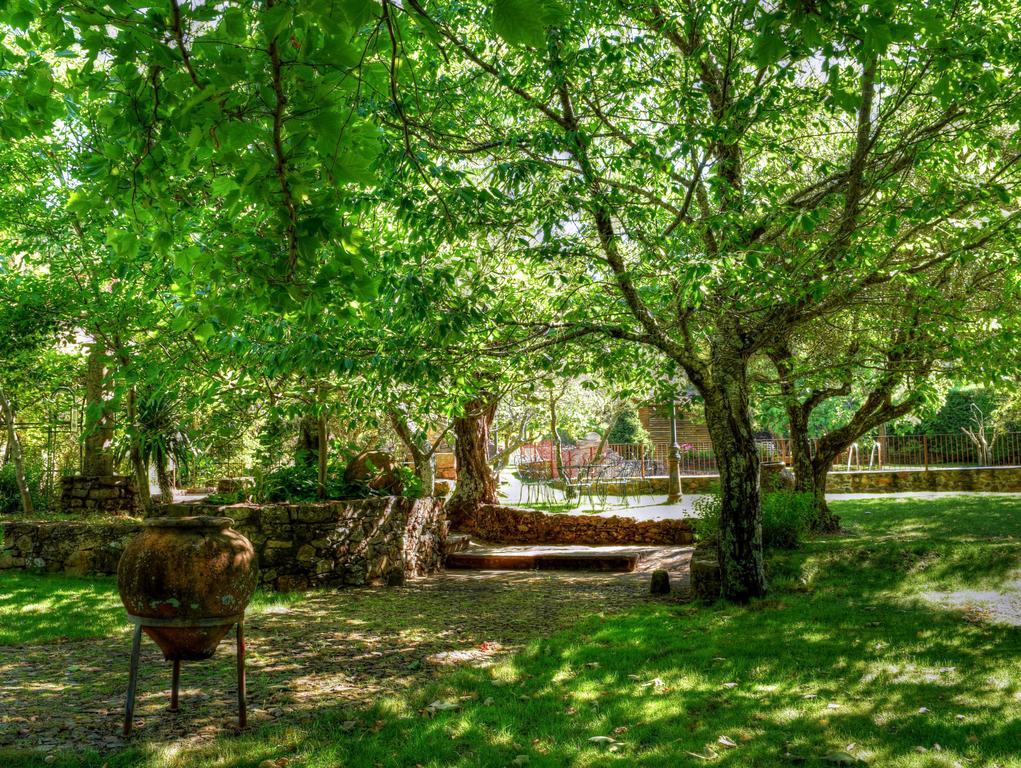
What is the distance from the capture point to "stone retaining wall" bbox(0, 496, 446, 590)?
29.0ft

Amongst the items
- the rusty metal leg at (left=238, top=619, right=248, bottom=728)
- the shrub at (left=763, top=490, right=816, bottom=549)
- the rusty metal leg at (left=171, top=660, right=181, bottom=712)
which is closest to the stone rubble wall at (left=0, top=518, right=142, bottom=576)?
the rusty metal leg at (left=171, top=660, right=181, bottom=712)

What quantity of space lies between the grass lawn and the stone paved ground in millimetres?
308

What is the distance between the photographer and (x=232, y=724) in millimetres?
4230

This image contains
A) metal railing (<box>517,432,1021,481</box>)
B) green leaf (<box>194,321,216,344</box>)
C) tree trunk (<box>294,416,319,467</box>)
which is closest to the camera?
green leaf (<box>194,321,216,344</box>)

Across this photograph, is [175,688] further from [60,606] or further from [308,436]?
[308,436]

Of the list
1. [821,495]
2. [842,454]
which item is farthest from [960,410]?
[821,495]

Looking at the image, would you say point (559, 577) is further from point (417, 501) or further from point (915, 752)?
point (915, 752)

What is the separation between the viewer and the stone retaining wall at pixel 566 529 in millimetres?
12977

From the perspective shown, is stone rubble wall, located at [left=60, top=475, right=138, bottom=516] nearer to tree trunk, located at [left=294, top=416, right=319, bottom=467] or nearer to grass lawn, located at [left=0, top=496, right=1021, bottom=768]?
tree trunk, located at [left=294, top=416, right=319, bottom=467]

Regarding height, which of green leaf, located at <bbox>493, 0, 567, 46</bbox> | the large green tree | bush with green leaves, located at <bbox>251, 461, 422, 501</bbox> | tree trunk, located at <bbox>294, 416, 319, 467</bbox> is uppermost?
the large green tree

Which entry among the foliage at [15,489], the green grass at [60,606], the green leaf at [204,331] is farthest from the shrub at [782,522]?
the foliage at [15,489]

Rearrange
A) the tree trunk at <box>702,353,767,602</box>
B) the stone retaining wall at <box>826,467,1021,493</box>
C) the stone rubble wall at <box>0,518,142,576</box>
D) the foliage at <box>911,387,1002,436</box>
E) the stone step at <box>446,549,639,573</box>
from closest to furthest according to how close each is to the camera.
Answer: the tree trunk at <box>702,353,767,602</box> < the stone rubble wall at <box>0,518,142,576</box> < the stone step at <box>446,549,639,573</box> < the stone retaining wall at <box>826,467,1021,493</box> < the foliage at <box>911,387,1002,436</box>

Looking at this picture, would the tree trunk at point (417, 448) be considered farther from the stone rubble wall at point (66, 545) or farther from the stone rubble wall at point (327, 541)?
the stone rubble wall at point (66, 545)

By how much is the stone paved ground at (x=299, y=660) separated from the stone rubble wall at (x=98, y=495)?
16.0ft
